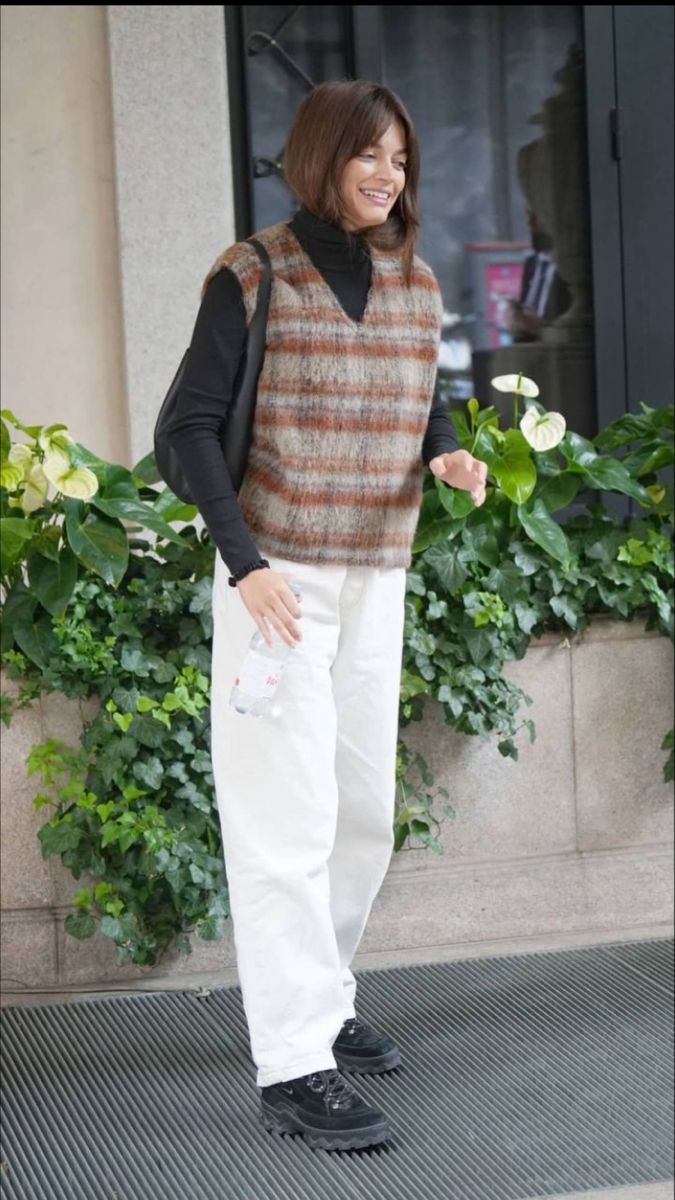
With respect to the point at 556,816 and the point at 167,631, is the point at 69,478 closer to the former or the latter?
the point at 167,631

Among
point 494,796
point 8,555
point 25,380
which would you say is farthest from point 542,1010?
point 25,380

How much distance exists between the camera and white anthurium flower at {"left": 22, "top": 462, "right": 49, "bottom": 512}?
3707 millimetres

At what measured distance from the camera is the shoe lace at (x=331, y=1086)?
2.98m

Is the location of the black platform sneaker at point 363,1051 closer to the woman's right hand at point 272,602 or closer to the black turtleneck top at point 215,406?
the woman's right hand at point 272,602

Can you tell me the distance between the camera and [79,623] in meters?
3.72

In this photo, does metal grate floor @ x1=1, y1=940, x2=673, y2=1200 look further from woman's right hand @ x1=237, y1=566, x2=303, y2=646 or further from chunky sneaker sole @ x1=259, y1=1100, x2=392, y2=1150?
woman's right hand @ x1=237, y1=566, x2=303, y2=646

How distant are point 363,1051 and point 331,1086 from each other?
35cm

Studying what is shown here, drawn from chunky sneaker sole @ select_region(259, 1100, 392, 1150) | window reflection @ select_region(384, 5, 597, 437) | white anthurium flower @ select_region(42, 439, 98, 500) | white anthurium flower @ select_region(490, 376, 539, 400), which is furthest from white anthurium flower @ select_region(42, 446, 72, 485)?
window reflection @ select_region(384, 5, 597, 437)

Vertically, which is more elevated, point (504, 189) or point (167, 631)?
point (504, 189)

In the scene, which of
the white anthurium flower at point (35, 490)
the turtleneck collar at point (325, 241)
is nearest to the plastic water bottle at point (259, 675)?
the turtleneck collar at point (325, 241)

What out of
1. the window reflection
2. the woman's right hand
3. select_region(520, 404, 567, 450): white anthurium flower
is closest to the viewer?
the woman's right hand

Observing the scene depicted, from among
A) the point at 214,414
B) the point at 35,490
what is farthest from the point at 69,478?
the point at 214,414

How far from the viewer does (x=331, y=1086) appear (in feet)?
9.80

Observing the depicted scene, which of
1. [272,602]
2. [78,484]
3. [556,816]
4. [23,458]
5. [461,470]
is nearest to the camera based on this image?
[272,602]
